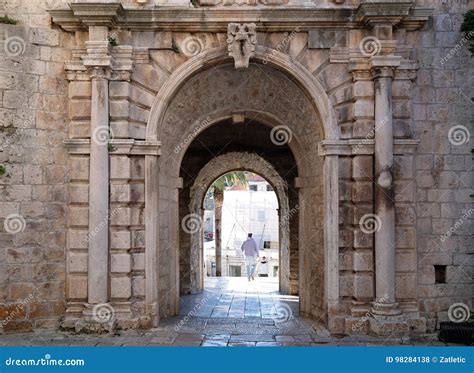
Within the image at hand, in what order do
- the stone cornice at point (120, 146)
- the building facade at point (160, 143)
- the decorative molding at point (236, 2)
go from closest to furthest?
the building facade at point (160, 143), the stone cornice at point (120, 146), the decorative molding at point (236, 2)

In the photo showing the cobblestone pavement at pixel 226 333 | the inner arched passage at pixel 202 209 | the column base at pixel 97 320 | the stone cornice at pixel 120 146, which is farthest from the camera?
the inner arched passage at pixel 202 209

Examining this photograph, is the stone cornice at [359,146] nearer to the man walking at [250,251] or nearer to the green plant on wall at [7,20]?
the green plant on wall at [7,20]

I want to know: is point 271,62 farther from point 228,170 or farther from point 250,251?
point 250,251

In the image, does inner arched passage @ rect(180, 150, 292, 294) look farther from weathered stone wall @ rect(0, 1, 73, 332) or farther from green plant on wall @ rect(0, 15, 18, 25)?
green plant on wall @ rect(0, 15, 18, 25)

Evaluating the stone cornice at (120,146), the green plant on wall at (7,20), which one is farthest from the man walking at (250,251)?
the green plant on wall at (7,20)

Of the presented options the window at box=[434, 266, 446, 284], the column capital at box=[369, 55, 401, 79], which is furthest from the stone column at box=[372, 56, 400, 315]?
the window at box=[434, 266, 446, 284]

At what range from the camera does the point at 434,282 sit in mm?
7445

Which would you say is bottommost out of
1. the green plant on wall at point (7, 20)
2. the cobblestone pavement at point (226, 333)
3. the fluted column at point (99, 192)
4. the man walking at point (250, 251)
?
the cobblestone pavement at point (226, 333)

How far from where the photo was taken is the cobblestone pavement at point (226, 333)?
6797mm

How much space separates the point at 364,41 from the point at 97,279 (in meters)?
5.25

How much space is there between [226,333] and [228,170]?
7.01 metres

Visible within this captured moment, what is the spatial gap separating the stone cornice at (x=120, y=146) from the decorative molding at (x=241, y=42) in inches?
69.9

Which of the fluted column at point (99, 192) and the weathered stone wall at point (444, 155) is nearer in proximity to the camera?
the fluted column at point (99, 192)

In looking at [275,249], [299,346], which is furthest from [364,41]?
[275,249]
